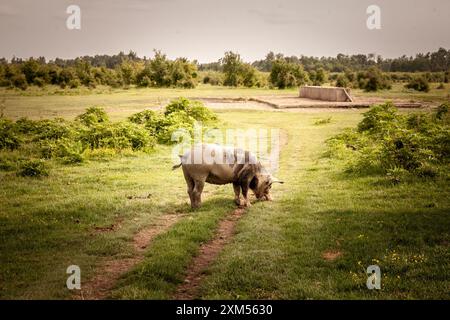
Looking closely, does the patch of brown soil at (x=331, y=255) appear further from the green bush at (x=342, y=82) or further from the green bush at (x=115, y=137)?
the green bush at (x=342, y=82)

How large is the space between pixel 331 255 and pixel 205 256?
268 cm

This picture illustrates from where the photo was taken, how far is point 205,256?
8617 millimetres

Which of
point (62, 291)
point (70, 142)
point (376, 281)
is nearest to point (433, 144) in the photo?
point (376, 281)

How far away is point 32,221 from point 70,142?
9.91 m

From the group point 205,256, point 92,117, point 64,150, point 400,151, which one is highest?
point 92,117

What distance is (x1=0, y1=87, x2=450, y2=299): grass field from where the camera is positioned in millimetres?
7023

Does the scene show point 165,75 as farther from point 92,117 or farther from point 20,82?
point 92,117

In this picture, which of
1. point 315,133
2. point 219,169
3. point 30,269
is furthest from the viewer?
point 315,133

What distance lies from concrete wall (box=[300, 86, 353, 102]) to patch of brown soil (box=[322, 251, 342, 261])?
38.6 metres

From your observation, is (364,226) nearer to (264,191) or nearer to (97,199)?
(264,191)

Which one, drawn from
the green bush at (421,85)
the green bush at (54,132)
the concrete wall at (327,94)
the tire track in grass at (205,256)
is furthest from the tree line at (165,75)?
the tire track in grass at (205,256)

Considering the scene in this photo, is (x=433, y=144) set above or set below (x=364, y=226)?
above

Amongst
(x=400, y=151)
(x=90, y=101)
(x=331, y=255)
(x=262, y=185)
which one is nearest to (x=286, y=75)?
(x=90, y=101)
